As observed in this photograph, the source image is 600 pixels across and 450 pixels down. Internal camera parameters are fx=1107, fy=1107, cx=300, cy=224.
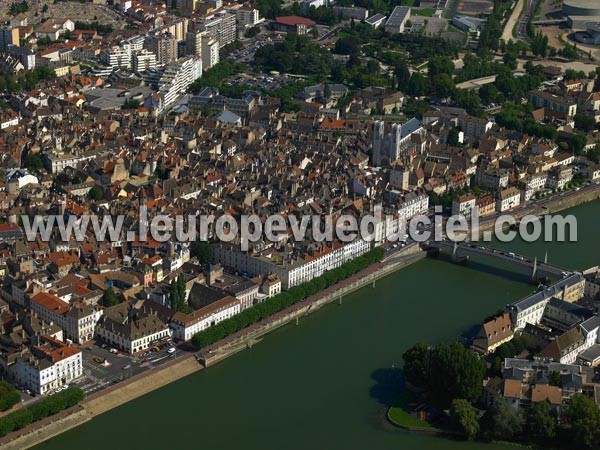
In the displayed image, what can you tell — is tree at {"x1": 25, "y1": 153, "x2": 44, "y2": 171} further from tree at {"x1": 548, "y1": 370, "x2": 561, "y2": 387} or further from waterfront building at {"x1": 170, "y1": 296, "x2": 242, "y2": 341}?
tree at {"x1": 548, "y1": 370, "x2": 561, "y2": 387}

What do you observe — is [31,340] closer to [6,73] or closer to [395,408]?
[395,408]

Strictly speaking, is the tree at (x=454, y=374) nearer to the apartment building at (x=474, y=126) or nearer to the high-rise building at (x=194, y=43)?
the apartment building at (x=474, y=126)

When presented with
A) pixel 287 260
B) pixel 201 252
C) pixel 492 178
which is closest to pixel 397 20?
pixel 492 178

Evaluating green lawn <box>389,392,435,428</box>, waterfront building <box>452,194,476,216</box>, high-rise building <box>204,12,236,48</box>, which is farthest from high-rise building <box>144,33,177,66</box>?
green lawn <box>389,392,435,428</box>

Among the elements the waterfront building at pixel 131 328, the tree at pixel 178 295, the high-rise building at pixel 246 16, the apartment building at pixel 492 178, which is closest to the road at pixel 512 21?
the high-rise building at pixel 246 16

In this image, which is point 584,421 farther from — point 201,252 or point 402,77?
point 402,77
